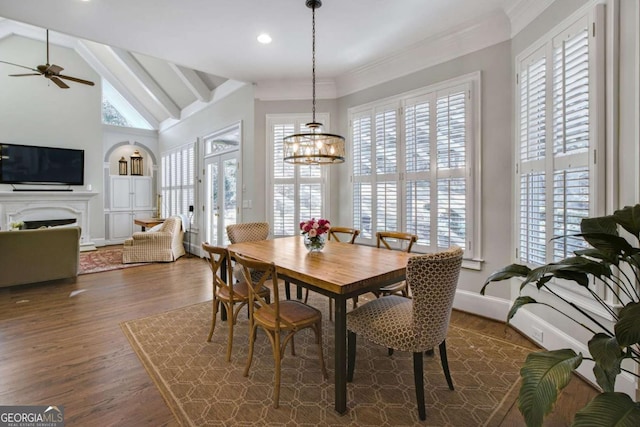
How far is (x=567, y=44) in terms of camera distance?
2.35m

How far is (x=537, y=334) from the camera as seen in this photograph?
2.67 meters

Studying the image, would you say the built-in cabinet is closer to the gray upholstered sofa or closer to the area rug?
the area rug

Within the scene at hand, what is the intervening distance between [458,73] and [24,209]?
27.9 feet

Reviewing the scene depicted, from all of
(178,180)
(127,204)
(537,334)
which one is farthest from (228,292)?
(127,204)

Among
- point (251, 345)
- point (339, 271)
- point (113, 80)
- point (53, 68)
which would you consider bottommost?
point (251, 345)

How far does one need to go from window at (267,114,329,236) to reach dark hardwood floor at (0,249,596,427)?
4.90 ft

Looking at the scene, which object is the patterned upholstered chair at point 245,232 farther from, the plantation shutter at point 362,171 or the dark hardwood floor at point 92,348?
the plantation shutter at point 362,171

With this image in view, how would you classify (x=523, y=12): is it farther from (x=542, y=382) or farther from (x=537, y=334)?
Answer: (x=542, y=382)

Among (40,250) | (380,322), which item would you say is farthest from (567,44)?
(40,250)

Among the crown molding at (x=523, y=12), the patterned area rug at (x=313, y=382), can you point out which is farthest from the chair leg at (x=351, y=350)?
the crown molding at (x=523, y=12)

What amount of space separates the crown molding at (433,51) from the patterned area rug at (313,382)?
2.97 metres

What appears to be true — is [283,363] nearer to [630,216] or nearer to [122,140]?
[630,216]

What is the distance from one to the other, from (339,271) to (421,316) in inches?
23.5

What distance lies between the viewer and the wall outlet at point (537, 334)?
2625mm
